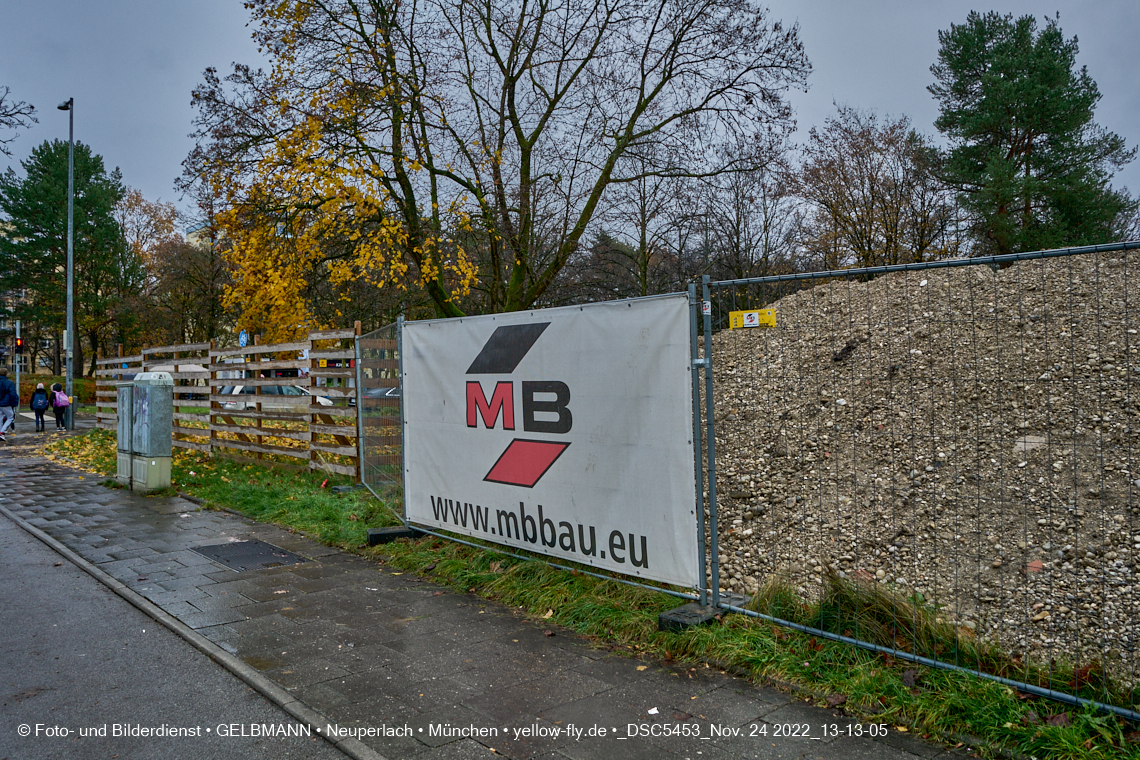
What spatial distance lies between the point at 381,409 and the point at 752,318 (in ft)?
15.7

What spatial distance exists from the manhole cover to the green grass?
1005mm

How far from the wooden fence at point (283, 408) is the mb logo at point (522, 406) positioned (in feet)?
13.5

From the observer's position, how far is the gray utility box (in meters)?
10.4

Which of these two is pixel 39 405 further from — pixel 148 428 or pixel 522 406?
pixel 522 406

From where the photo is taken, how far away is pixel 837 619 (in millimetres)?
4094

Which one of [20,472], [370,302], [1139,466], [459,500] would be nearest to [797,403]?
[1139,466]

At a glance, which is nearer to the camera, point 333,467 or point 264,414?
point 333,467

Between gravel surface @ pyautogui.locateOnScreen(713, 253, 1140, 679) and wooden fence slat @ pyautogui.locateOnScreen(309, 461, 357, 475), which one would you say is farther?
wooden fence slat @ pyautogui.locateOnScreen(309, 461, 357, 475)

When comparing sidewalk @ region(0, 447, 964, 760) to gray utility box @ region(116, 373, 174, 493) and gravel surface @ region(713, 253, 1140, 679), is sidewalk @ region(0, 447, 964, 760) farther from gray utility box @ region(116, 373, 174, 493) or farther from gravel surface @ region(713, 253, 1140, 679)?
gray utility box @ region(116, 373, 174, 493)

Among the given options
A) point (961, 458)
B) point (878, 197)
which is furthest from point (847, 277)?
point (878, 197)

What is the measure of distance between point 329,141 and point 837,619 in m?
12.6

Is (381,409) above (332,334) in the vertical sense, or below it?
below

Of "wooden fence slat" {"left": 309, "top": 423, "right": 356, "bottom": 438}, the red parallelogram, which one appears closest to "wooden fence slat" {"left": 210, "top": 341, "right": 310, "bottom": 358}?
"wooden fence slat" {"left": 309, "top": 423, "right": 356, "bottom": 438}

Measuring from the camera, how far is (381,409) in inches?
311
